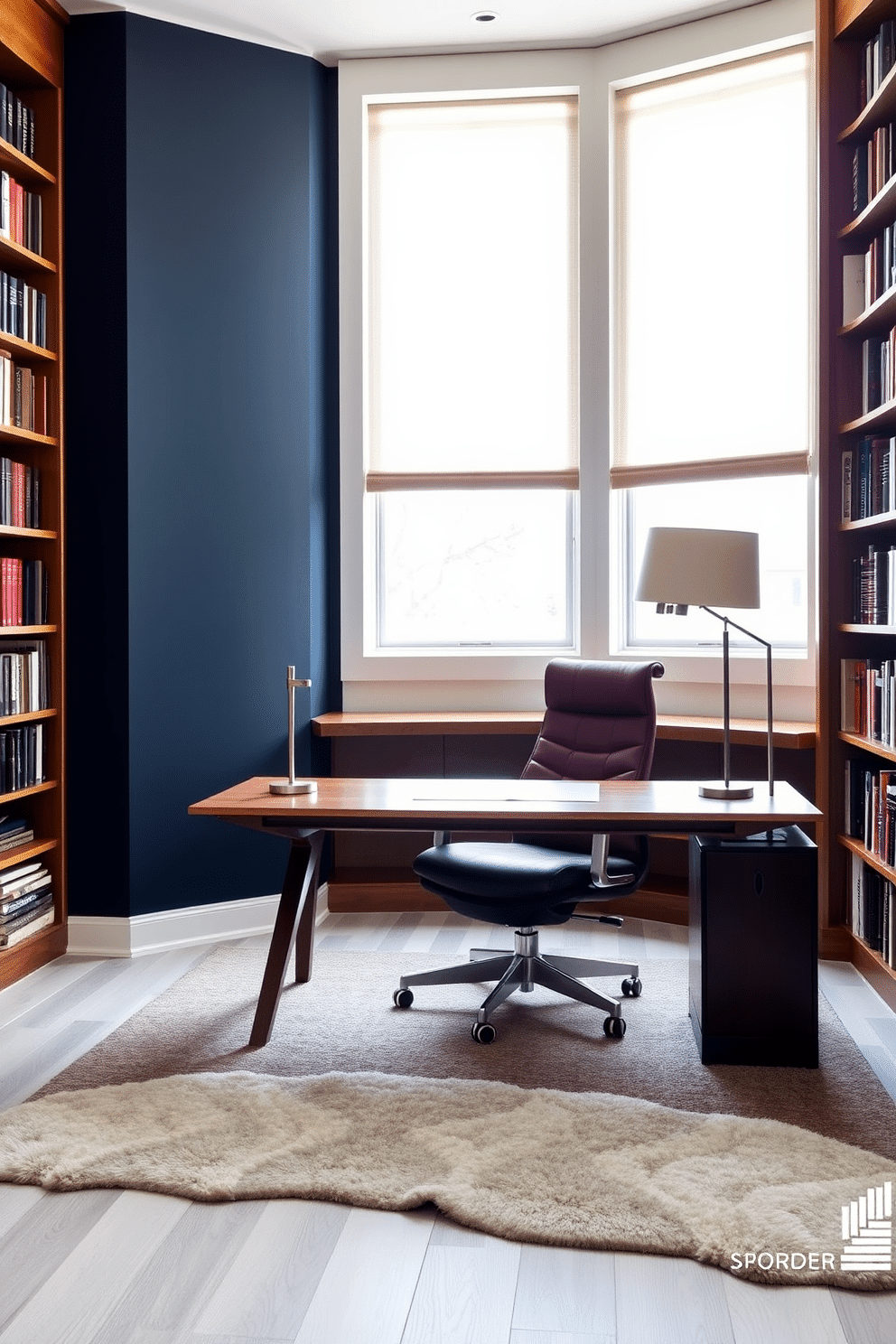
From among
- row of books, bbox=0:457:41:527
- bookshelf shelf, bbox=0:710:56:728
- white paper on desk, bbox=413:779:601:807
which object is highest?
row of books, bbox=0:457:41:527

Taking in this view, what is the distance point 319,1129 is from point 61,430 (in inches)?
103

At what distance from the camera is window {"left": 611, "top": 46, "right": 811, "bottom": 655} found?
436 cm

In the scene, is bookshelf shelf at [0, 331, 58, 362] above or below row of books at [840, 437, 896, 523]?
above

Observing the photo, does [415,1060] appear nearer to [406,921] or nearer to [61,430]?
[406,921]

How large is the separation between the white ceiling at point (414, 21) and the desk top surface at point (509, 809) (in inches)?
115

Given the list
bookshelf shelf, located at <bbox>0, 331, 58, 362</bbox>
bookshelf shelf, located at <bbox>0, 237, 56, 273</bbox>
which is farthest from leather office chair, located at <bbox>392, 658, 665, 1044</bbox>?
bookshelf shelf, located at <bbox>0, 237, 56, 273</bbox>

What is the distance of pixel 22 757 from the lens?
377 cm

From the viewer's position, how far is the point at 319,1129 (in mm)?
2531

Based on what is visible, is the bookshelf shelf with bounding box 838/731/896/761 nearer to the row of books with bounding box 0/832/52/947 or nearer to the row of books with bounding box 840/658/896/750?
the row of books with bounding box 840/658/896/750

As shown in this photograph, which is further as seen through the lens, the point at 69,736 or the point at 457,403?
the point at 457,403

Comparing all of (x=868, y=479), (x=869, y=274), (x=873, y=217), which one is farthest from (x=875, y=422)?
(x=873, y=217)

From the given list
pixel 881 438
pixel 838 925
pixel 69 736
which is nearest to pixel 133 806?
pixel 69 736

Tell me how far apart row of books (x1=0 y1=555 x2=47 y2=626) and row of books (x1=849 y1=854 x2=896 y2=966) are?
2.92 m

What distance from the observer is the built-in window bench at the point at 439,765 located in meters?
4.45
